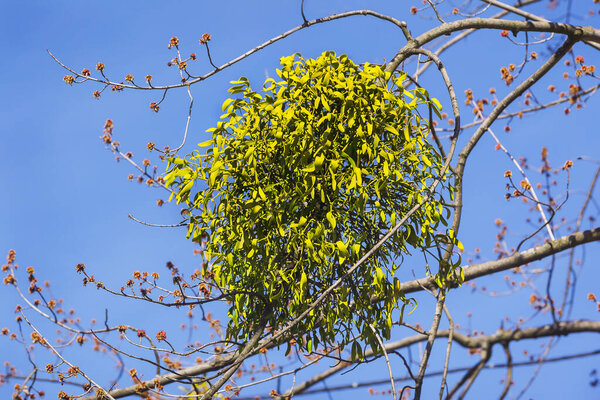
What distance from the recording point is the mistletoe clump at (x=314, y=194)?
8.65ft

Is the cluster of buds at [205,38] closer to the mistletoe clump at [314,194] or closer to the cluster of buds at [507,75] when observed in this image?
the mistletoe clump at [314,194]

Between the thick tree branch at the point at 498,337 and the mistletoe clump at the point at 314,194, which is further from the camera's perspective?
the thick tree branch at the point at 498,337

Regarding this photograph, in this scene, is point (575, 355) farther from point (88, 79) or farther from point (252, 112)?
point (88, 79)

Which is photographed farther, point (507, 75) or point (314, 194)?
point (507, 75)

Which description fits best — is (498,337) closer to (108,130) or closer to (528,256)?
(528,256)

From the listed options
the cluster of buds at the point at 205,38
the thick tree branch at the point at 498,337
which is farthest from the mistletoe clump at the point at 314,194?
the thick tree branch at the point at 498,337

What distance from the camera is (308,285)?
276 cm

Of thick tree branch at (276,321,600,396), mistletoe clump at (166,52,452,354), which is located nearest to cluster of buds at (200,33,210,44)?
mistletoe clump at (166,52,452,354)

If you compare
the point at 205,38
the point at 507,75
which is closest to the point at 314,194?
the point at 205,38

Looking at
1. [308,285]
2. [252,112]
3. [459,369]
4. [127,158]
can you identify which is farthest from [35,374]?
[459,369]

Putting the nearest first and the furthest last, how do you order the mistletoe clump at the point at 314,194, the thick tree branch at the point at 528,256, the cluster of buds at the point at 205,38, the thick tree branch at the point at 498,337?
the mistletoe clump at the point at 314,194 < the cluster of buds at the point at 205,38 < the thick tree branch at the point at 528,256 < the thick tree branch at the point at 498,337

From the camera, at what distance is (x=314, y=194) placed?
8.75ft

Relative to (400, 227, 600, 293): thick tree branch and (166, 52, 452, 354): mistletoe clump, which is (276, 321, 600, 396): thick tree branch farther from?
(166, 52, 452, 354): mistletoe clump

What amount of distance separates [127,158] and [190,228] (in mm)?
1785
